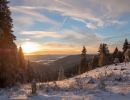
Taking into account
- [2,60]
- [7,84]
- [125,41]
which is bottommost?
[7,84]

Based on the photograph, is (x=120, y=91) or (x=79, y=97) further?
(x=120, y=91)

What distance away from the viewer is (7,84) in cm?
3197

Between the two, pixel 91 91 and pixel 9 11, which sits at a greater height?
pixel 9 11

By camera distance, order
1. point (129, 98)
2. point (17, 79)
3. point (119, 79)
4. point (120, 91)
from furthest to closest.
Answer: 1. point (17, 79)
2. point (119, 79)
3. point (120, 91)
4. point (129, 98)

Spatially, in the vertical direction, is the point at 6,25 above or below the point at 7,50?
above

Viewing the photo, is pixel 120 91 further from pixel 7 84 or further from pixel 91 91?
pixel 7 84

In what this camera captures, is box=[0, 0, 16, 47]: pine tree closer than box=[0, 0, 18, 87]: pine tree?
No

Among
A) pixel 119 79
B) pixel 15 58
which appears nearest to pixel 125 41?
pixel 15 58

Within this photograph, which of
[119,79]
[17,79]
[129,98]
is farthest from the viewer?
[17,79]

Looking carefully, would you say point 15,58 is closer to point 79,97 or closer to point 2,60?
point 2,60

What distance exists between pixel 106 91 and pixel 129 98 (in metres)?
1.36

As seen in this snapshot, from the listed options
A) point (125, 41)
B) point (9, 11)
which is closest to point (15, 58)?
point (9, 11)

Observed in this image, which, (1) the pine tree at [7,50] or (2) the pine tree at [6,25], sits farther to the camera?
(2) the pine tree at [6,25]

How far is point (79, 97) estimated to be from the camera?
10.7 meters
